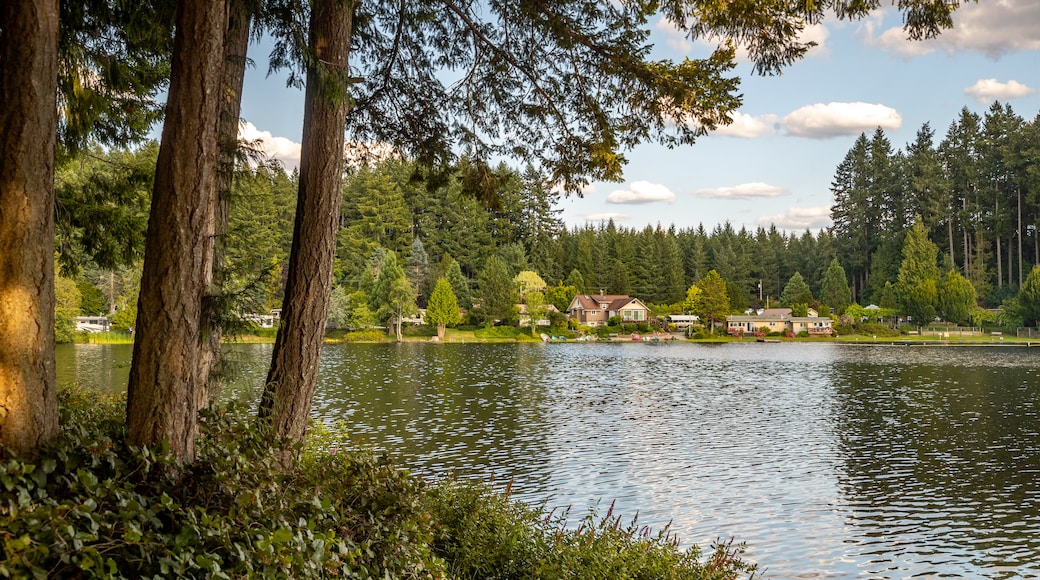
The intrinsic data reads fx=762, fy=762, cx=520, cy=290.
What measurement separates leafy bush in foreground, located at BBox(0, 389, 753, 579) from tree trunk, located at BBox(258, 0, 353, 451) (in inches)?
23.1

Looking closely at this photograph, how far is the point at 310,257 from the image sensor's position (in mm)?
6145

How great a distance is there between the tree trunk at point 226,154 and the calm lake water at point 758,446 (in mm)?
349

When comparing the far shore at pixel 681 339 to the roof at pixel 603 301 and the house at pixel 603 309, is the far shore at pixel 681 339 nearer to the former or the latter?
the house at pixel 603 309

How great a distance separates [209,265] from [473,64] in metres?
4.88

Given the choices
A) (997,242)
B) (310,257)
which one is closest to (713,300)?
(997,242)

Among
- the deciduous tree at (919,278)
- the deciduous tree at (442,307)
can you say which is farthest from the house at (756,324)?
the deciduous tree at (442,307)

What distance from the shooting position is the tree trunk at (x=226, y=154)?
5.93 metres

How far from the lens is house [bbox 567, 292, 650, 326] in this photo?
256 feet

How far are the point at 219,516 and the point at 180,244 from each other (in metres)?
1.60

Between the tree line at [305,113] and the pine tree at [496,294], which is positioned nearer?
the tree line at [305,113]

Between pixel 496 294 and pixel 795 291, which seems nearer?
pixel 496 294

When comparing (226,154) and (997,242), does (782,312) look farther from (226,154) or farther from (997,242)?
(226,154)

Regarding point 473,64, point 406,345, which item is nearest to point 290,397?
point 473,64

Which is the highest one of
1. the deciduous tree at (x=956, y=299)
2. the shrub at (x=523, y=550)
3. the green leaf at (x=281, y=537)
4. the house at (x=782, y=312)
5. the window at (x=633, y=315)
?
the deciduous tree at (x=956, y=299)
